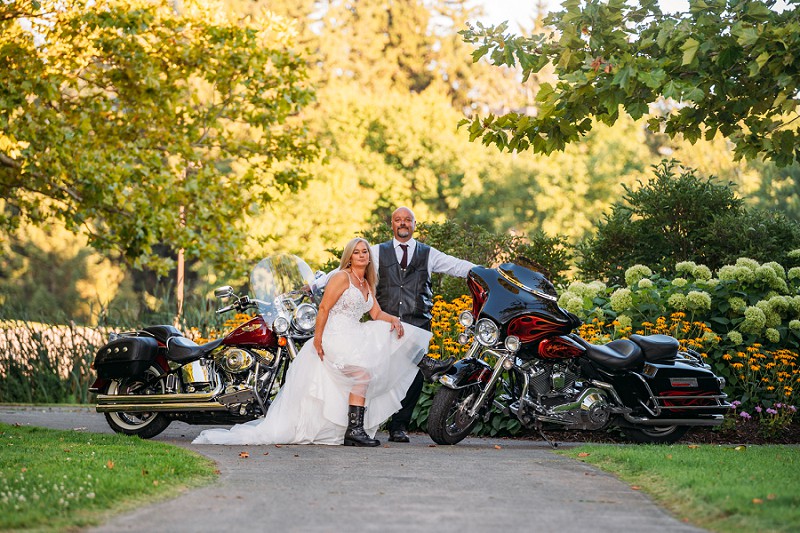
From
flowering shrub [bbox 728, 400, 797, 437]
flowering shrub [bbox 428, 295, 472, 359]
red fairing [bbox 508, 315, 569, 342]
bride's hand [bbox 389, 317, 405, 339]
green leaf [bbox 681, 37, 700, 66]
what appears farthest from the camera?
flowering shrub [bbox 428, 295, 472, 359]

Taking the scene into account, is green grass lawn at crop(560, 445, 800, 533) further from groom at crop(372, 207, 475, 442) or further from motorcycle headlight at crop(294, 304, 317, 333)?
motorcycle headlight at crop(294, 304, 317, 333)

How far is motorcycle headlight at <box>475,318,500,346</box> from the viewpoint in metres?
10.2

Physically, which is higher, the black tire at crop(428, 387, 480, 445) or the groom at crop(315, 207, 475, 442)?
the groom at crop(315, 207, 475, 442)

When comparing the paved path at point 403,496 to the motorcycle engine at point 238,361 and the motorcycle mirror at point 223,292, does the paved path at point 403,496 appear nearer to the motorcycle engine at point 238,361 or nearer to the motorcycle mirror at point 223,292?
the motorcycle engine at point 238,361

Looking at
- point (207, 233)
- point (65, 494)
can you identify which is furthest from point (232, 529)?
point (207, 233)

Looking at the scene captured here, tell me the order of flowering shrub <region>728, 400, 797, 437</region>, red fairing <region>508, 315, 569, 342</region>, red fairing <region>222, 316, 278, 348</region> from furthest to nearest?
flowering shrub <region>728, 400, 797, 437</region>, red fairing <region>222, 316, 278, 348</region>, red fairing <region>508, 315, 569, 342</region>

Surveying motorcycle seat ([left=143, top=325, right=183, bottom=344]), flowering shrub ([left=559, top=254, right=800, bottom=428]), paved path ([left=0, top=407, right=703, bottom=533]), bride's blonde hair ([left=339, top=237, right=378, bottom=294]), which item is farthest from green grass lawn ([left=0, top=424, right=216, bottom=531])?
flowering shrub ([left=559, top=254, right=800, bottom=428])

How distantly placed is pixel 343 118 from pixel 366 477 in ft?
123

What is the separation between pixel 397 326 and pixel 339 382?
722 millimetres

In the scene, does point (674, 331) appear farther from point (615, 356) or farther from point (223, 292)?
point (223, 292)

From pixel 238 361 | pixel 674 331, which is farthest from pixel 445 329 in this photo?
pixel 238 361

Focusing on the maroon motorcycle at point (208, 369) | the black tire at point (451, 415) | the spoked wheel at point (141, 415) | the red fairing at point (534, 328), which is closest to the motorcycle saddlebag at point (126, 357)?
the maroon motorcycle at point (208, 369)

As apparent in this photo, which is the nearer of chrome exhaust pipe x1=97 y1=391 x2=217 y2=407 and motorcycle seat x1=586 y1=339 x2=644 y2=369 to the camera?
motorcycle seat x1=586 y1=339 x2=644 y2=369

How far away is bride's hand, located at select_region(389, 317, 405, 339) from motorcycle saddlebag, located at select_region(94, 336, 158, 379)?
226 cm
